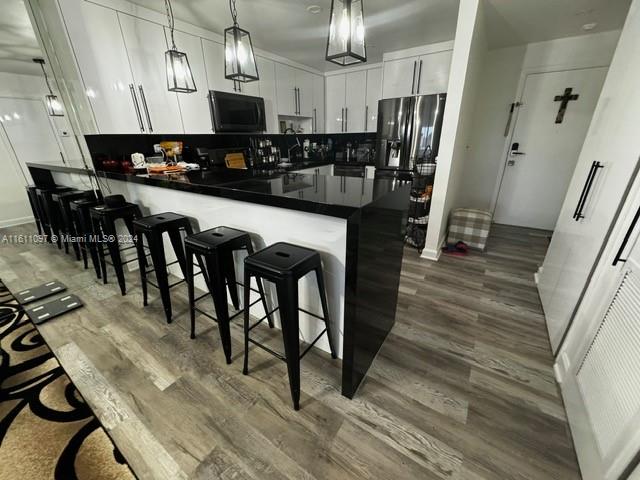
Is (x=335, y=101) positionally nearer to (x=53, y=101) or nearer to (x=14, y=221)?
(x=53, y=101)

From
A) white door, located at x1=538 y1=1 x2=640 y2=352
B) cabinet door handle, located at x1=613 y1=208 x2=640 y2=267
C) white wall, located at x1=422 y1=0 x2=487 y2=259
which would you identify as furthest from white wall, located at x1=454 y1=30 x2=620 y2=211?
cabinet door handle, located at x1=613 y1=208 x2=640 y2=267

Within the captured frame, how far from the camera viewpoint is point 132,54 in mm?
2418

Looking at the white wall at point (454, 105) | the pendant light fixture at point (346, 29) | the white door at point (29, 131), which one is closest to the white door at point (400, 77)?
the white wall at point (454, 105)

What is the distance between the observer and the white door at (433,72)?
3.37 metres

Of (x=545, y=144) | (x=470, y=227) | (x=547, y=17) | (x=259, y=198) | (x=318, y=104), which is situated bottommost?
(x=470, y=227)

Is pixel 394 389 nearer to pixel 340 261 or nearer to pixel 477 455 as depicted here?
pixel 477 455

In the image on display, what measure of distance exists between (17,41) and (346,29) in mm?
3213

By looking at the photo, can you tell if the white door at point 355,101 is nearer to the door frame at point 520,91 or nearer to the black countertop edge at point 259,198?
the door frame at point 520,91

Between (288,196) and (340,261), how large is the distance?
1.37 ft

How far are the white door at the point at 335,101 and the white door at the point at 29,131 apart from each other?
4.09m

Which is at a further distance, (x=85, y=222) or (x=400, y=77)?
(x=400, y=77)

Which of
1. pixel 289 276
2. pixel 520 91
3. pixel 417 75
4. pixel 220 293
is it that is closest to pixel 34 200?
pixel 220 293

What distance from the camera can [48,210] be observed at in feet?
9.48

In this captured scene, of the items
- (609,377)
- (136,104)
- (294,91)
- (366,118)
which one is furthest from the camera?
(366,118)
